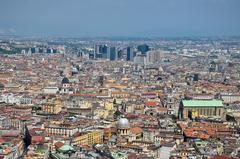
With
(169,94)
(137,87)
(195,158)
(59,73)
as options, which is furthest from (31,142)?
Result: (59,73)

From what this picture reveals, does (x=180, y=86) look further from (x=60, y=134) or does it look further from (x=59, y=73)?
(x=60, y=134)

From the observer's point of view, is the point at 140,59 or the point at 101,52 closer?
the point at 140,59

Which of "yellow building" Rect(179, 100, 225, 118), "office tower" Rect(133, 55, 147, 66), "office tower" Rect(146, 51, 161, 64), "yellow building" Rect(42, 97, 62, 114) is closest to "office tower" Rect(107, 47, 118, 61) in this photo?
"office tower" Rect(133, 55, 147, 66)

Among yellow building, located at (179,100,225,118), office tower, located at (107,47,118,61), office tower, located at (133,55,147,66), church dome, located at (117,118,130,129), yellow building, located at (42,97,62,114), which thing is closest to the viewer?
church dome, located at (117,118,130,129)

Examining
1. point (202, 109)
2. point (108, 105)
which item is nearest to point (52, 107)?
point (108, 105)

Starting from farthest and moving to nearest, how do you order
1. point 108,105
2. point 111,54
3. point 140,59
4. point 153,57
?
point 111,54
point 153,57
point 140,59
point 108,105

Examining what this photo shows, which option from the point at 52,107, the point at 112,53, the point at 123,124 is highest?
the point at 123,124

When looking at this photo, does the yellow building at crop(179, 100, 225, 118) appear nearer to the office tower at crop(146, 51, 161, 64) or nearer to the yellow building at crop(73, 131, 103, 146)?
the yellow building at crop(73, 131, 103, 146)

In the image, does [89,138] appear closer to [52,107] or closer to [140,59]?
[52,107]
